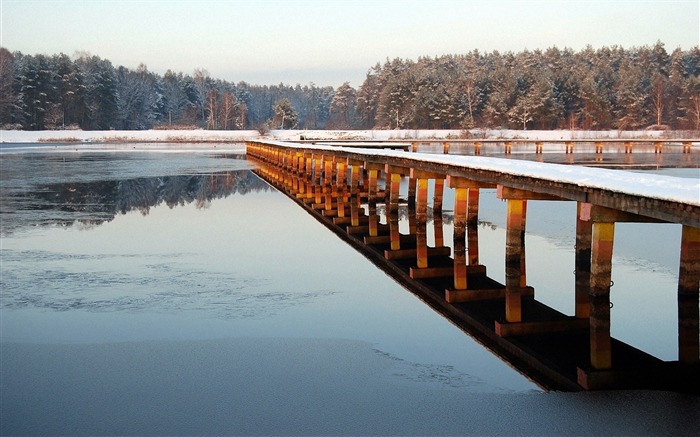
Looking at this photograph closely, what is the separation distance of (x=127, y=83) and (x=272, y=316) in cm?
14674

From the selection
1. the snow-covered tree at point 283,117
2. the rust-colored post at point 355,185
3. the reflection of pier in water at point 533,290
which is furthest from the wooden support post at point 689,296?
the snow-covered tree at point 283,117

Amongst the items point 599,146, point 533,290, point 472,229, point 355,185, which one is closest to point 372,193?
point 355,185

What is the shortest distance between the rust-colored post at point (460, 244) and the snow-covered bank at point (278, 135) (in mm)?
85806

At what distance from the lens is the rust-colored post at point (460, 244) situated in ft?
46.8

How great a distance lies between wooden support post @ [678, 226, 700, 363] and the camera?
9.95 m

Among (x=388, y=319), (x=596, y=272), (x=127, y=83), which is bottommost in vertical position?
(x=388, y=319)

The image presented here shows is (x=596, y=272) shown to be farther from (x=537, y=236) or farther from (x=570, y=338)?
(x=537, y=236)

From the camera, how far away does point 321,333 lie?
1152 cm

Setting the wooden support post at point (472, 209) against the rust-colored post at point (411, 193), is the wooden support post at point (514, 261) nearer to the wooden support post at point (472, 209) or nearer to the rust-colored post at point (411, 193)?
the wooden support post at point (472, 209)

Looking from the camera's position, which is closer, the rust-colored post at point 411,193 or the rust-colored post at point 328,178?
the rust-colored post at point 411,193

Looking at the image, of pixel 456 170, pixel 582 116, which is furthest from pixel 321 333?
pixel 582 116

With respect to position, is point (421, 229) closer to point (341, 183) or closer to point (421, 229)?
point (421, 229)

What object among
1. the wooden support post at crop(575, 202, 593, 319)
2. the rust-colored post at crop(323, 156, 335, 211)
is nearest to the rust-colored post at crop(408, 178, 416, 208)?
the rust-colored post at crop(323, 156, 335, 211)

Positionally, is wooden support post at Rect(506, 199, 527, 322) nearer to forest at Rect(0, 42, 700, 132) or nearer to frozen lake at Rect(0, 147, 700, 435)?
frozen lake at Rect(0, 147, 700, 435)
